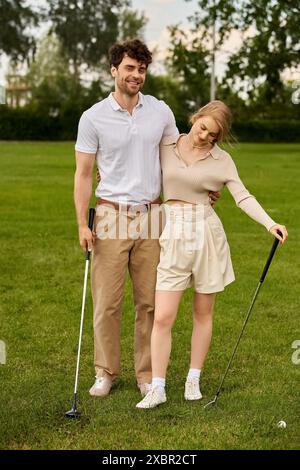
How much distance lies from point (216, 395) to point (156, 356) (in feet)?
1.47

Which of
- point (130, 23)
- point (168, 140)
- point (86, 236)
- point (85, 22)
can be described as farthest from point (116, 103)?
point (130, 23)

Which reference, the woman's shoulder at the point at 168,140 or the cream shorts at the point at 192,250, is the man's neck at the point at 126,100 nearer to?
the woman's shoulder at the point at 168,140

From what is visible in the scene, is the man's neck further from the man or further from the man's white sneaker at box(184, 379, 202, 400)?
the man's white sneaker at box(184, 379, 202, 400)

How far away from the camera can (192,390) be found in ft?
16.6

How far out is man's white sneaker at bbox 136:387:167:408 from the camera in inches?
192

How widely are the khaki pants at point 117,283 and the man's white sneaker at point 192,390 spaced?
270 mm

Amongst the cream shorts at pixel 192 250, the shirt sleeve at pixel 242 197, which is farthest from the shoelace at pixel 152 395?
the shirt sleeve at pixel 242 197

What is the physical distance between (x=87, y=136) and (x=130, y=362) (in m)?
1.89

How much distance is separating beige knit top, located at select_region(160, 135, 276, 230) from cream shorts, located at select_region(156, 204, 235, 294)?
0.26 feet

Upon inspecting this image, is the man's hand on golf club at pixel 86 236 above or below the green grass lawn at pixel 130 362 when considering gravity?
above

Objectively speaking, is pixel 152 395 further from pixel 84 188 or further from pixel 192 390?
pixel 84 188

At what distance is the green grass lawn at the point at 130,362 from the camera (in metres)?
4.52

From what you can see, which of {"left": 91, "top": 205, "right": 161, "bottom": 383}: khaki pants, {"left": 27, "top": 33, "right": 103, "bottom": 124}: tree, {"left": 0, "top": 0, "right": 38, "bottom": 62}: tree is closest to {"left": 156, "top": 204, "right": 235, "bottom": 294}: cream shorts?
{"left": 91, "top": 205, "right": 161, "bottom": 383}: khaki pants

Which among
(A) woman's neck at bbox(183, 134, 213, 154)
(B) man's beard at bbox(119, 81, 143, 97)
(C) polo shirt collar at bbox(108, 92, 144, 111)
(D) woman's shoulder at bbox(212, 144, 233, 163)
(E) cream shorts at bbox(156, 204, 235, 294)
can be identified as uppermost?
(B) man's beard at bbox(119, 81, 143, 97)
